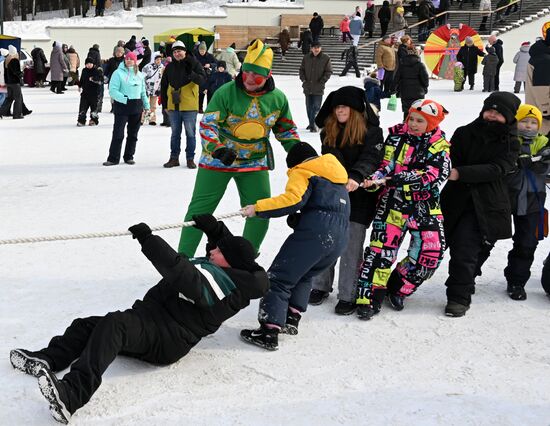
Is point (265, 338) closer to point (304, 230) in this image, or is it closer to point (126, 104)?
point (304, 230)

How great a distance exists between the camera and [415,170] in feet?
15.6

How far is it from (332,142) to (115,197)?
372 centimetres

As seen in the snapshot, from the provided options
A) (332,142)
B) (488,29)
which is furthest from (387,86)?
(332,142)

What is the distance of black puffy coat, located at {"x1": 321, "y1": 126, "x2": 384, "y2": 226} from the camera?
4.76 meters

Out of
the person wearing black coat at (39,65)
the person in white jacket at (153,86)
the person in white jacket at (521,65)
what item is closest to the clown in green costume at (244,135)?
the person in white jacket at (153,86)

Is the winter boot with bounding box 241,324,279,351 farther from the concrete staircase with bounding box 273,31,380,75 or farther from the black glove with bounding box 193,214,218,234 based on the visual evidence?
the concrete staircase with bounding box 273,31,380,75

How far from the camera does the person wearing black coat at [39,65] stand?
23234 mm

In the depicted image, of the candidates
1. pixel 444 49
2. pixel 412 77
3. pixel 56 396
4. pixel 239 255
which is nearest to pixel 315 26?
pixel 444 49

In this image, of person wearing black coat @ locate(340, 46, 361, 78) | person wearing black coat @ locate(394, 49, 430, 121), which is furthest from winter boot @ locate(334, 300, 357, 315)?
person wearing black coat @ locate(340, 46, 361, 78)

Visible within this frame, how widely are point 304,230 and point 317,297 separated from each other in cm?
85

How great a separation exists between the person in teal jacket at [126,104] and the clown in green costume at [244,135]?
481 cm

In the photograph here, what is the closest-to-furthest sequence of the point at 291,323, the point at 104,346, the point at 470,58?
the point at 104,346, the point at 291,323, the point at 470,58

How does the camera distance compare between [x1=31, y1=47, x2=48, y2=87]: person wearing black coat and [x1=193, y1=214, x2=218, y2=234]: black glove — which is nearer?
[x1=193, y1=214, x2=218, y2=234]: black glove

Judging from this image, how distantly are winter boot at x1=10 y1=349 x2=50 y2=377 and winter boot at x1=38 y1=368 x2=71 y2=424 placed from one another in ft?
1.22
